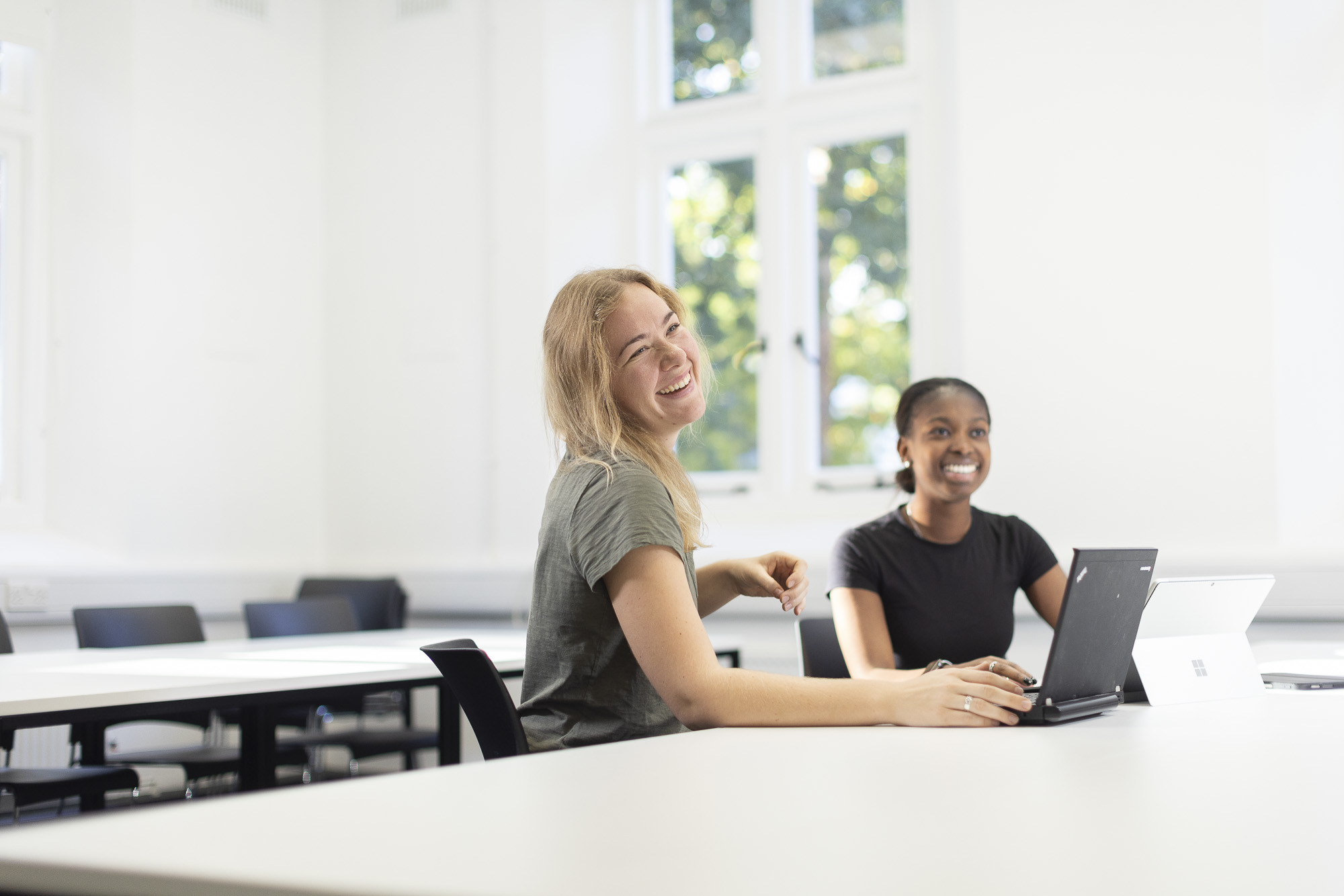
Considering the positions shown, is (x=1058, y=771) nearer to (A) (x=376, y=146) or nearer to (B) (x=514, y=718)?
(B) (x=514, y=718)

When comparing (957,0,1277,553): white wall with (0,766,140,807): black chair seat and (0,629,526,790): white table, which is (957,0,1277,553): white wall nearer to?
(0,629,526,790): white table

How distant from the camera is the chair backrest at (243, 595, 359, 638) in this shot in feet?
12.1

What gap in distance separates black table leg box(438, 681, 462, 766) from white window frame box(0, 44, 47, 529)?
102 inches

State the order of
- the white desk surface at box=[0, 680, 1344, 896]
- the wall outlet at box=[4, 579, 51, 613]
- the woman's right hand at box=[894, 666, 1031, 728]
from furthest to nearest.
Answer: the wall outlet at box=[4, 579, 51, 613] < the woman's right hand at box=[894, 666, 1031, 728] < the white desk surface at box=[0, 680, 1344, 896]

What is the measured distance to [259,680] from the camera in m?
2.35

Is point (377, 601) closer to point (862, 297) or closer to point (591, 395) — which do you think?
point (862, 297)

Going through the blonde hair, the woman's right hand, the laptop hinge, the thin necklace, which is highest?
the blonde hair

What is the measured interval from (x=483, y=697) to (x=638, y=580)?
32 cm

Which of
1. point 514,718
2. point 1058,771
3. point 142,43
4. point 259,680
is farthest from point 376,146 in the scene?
point 1058,771

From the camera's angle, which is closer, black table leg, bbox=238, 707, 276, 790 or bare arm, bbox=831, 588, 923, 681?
bare arm, bbox=831, 588, 923, 681

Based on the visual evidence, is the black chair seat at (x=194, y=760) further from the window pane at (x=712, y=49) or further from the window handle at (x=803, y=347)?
the window pane at (x=712, y=49)

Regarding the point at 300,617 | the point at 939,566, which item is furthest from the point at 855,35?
the point at 300,617

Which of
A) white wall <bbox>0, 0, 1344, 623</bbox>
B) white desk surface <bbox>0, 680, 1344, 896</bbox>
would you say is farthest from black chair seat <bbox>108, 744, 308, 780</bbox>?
white desk surface <bbox>0, 680, 1344, 896</bbox>

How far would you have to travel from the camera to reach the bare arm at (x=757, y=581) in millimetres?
1761
